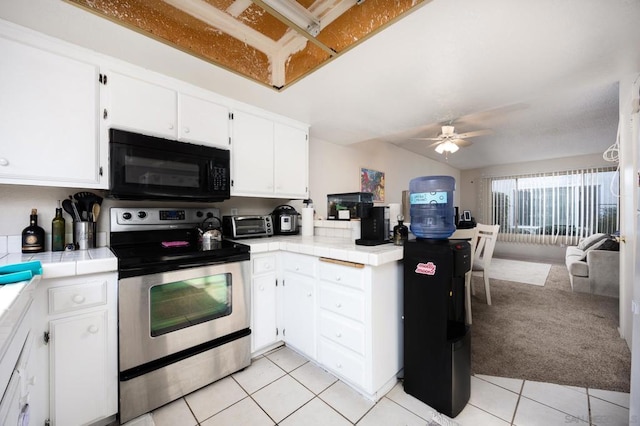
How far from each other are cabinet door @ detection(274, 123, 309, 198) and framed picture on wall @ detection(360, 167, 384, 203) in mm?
1536

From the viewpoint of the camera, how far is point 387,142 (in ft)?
15.1

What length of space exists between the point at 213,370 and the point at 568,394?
2343mm

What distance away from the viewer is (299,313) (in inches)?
77.9

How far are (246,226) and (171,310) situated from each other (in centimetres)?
94

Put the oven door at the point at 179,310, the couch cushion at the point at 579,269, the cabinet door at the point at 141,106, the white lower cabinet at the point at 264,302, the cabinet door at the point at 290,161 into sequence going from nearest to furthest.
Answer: the oven door at the point at 179,310 → the cabinet door at the point at 141,106 → the white lower cabinet at the point at 264,302 → the cabinet door at the point at 290,161 → the couch cushion at the point at 579,269

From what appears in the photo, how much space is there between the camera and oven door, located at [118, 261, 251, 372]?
141 cm

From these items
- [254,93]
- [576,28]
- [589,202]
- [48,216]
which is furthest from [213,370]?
[589,202]

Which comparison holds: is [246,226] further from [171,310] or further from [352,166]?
[352,166]

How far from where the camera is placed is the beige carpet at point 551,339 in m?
1.82

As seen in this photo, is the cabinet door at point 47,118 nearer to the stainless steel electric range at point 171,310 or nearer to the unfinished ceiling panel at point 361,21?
the stainless steel electric range at point 171,310

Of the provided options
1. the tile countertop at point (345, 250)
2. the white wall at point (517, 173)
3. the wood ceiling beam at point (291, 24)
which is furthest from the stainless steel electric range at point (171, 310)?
the white wall at point (517, 173)

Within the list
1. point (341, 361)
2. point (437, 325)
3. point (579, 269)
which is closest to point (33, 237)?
Answer: point (341, 361)

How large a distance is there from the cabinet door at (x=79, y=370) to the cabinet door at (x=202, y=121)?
1.31 metres

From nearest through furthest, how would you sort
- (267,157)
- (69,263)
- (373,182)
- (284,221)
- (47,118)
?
(69,263) → (47,118) → (267,157) → (284,221) → (373,182)
